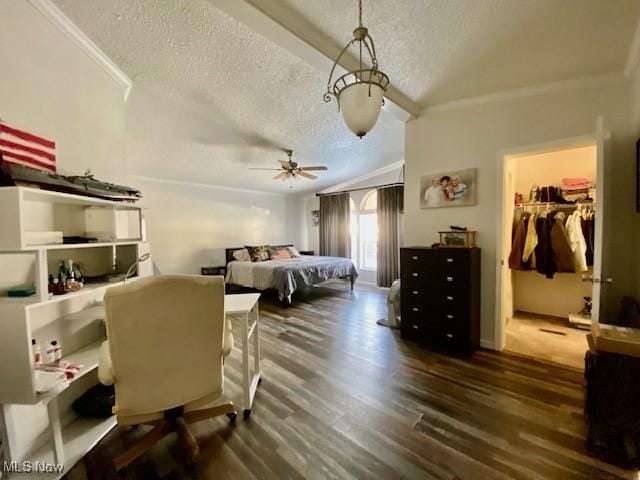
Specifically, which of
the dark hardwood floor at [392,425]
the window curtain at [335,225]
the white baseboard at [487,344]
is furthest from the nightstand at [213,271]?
the white baseboard at [487,344]

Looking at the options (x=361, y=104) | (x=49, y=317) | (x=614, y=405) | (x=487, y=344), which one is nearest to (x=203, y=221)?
(x=49, y=317)

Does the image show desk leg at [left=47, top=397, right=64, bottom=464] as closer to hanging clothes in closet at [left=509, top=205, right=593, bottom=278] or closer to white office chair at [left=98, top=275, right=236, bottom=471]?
white office chair at [left=98, top=275, right=236, bottom=471]

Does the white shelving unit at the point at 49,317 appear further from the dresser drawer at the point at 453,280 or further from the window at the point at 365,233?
the window at the point at 365,233

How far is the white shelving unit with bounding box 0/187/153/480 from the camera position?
1187mm

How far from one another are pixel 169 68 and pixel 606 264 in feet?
13.1

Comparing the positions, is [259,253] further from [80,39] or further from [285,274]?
[80,39]

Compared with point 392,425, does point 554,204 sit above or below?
above

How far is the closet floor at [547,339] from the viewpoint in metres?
2.55

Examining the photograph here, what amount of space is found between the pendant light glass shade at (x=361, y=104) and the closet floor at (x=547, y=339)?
2.80m

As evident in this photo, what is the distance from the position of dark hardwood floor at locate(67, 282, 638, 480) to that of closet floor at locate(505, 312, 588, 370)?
0.27m

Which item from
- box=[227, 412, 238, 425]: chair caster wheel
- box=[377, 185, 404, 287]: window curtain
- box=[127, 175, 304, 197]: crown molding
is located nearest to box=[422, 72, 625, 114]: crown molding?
box=[377, 185, 404, 287]: window curtain

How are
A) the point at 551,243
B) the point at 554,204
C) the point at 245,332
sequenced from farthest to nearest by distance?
the point at 554,204 → the point at 551,243 → the point at 245,332

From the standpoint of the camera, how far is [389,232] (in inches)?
224

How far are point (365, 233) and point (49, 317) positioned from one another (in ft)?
18.5
